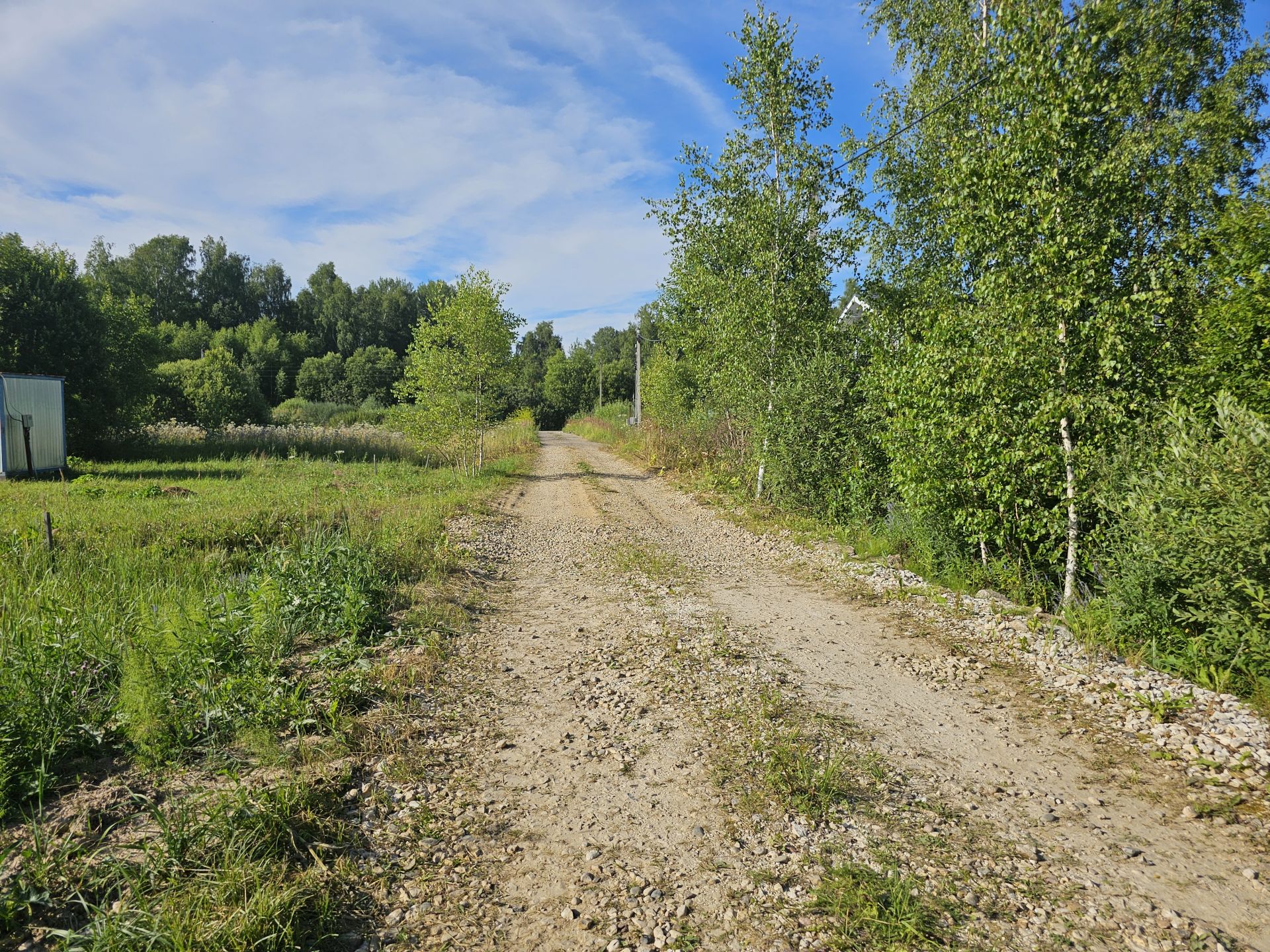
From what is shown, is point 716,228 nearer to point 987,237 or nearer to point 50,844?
point 987,237

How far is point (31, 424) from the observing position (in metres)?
16.6

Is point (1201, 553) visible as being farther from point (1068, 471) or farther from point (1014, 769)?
point (1014, 769)

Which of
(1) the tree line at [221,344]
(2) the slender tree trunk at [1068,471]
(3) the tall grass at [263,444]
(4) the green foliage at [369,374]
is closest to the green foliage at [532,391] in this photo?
(1) the tree line at [221,344]

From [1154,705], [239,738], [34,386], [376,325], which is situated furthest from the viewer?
[376,325]

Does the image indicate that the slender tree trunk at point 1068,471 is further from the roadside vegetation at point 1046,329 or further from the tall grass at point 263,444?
the tall grass at point 263,444

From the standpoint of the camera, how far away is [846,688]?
210 inches

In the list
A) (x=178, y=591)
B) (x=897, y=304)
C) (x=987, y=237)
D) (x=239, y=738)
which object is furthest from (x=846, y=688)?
(x=897, y=304)

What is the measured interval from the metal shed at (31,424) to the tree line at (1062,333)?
18.1 m

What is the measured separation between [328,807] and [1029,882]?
11.8ft

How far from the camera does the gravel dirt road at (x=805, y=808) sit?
2.88m

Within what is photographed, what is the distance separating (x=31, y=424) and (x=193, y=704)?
1761 centimetres

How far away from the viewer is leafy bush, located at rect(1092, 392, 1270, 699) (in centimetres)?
450

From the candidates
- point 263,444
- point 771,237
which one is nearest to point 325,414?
point 263,444

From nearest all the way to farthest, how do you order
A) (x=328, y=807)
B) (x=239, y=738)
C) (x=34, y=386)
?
(x=328, y=807) → (x=239, y=738) → (x=34, y=386)
